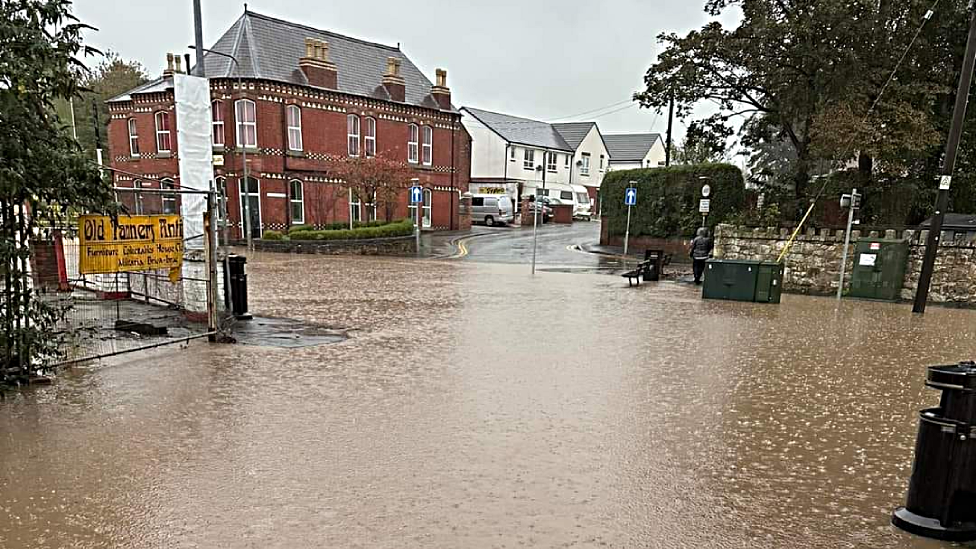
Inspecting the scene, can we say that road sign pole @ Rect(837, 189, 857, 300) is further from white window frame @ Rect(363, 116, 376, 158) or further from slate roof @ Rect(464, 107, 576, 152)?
slate roof @ Rect(464, 107, 576, 152)

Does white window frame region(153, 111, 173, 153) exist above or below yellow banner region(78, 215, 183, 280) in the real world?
above

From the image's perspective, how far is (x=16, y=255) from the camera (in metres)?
5.79

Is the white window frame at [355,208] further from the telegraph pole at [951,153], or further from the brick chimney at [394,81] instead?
the telegraph pole at [951,153]

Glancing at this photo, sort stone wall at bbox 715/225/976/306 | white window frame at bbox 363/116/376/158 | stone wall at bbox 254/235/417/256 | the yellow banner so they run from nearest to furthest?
the yellow banner, stone wall at bbox 715/225/976/306, stone wall at bbox 254/235/417/256, white window frame at bbox 363/116/376/158

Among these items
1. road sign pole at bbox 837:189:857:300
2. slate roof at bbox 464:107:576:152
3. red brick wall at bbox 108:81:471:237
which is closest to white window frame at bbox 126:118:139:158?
red brick wall at bbox 108:81:471:237

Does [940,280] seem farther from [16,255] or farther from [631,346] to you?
[16,255]

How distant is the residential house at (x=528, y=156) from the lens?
1860 inches

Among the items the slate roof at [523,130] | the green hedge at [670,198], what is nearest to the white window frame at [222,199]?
the green hedge at [670,198]

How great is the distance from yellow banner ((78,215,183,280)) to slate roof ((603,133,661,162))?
59.5 m

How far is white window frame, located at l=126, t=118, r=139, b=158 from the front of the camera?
32.1 meters

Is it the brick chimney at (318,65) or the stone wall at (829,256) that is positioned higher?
the brick chimney at (318,65)

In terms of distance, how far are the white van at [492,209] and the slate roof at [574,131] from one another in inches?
582

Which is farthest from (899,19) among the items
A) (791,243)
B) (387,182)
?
(387,182)

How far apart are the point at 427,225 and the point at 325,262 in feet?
49.3
